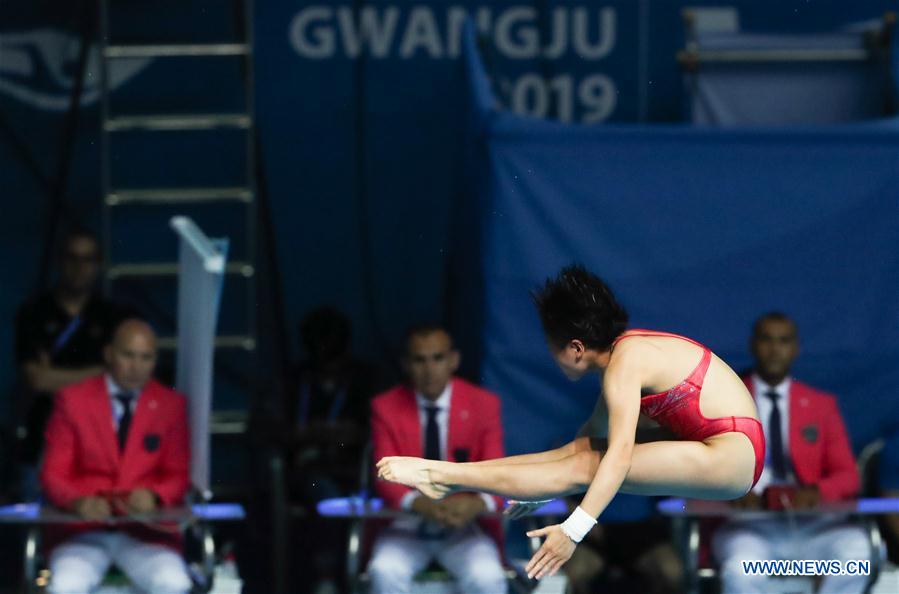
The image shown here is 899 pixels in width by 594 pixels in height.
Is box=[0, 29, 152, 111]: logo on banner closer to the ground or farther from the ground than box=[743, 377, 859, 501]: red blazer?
farther from the ground

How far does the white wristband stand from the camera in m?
4.93

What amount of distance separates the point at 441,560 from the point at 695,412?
182 cm

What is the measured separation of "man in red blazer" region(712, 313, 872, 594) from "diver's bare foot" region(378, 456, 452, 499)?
206 centimetres

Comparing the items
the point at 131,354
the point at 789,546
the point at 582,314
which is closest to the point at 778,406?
the point at 789,546

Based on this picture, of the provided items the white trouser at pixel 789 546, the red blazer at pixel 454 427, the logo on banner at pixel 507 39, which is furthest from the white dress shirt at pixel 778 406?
the logo on banner at pixel 507 39

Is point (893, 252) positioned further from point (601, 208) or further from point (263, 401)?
point (263, 401)

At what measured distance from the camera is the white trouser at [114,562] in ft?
22.0

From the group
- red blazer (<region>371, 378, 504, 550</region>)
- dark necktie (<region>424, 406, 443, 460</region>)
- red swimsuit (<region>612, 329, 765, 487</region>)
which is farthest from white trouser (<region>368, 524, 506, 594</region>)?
red swimsuit (<region>612, 329, 765, 487</region>)

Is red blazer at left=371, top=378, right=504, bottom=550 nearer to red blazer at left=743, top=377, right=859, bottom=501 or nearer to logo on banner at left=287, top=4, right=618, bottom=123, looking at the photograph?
red blazer at left=743, top=377, right=859, bottom=501

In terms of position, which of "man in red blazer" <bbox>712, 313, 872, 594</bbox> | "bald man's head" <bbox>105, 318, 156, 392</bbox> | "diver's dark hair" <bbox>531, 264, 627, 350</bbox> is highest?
"diver's dark hair" <bbox>531, 264, 627, 350</bbox>

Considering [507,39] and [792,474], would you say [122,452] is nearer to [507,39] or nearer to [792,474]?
[792,474]

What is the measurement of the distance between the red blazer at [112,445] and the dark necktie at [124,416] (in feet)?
0.07

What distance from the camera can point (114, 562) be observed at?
6922 millimetres

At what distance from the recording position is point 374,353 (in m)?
8.62
